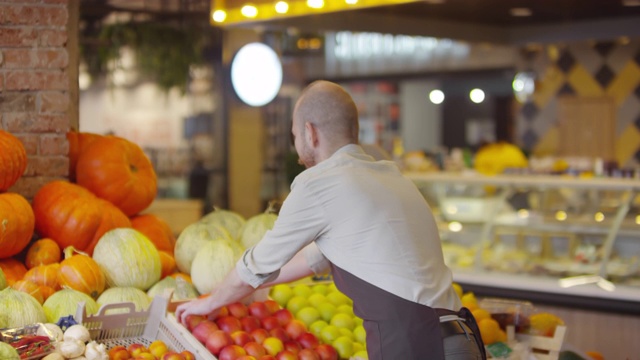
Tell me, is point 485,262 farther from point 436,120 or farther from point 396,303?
point 436,120

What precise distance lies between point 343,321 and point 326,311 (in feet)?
0.40

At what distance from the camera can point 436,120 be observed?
18.3 meters

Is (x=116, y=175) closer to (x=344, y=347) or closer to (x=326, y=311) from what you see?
(x=326, y=311)

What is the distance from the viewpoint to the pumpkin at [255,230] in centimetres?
398

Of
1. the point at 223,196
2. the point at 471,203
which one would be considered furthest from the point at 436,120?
the point at 471,203

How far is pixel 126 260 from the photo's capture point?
3.49 m

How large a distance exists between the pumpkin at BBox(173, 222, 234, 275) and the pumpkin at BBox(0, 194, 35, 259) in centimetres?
68

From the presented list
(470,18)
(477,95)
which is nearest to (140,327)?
(470,18)

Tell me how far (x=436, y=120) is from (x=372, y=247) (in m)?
16.0

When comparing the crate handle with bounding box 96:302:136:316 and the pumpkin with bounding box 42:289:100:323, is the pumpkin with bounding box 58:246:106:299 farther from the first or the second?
the crate handle with bounding box 96:302:136:316

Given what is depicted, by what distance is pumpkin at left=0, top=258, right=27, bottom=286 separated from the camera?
3.45 meters

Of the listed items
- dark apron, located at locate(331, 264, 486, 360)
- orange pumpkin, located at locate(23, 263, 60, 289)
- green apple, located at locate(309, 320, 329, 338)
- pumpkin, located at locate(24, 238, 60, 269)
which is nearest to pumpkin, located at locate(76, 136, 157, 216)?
pumpkin, located at locate(24, 238, 60, 269)

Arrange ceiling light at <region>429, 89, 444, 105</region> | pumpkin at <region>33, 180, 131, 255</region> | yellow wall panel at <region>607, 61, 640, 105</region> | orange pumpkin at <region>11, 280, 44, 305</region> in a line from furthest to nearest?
ceiling light at <region>429, 89, 444, 105</region>, yellow wall panel at <region>607, 61, 640, 105</region>, pumpkin at <region>33, 180, 131, 255</region>, orange pumpkin at <region>11, 280, 44, 305</region>

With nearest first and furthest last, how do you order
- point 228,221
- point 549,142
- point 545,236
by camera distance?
point 228,221
point 545,236
point 549,142
